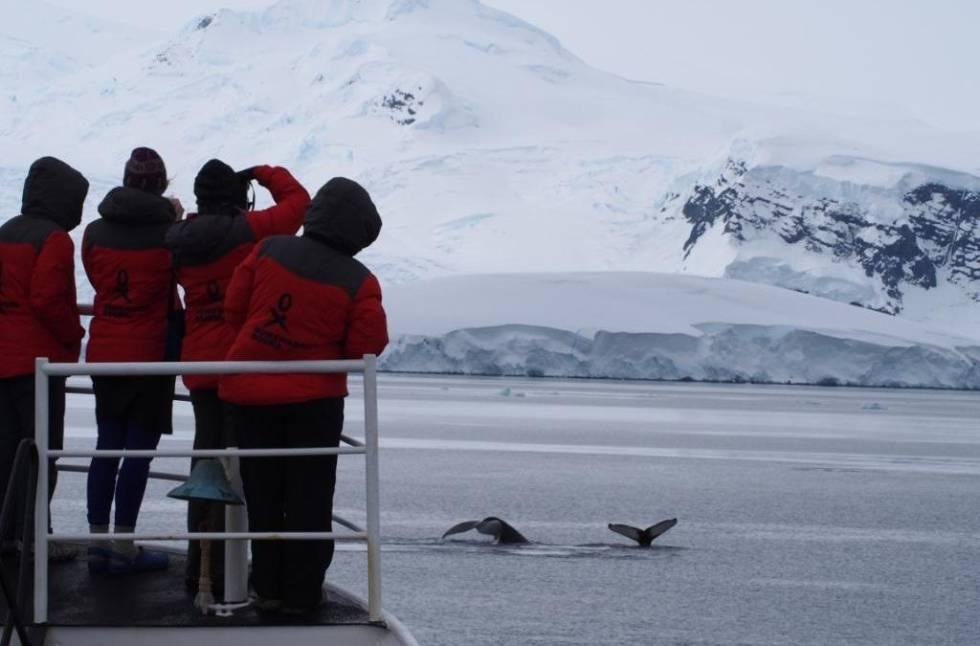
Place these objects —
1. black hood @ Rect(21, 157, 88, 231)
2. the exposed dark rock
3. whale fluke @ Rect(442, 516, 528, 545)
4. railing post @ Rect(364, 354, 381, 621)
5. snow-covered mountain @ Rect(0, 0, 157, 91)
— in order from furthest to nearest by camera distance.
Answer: snow-covered mountain @ Rect(0, 0, 157, 91) → the exposed dark rock → whale fluke @ Rect(442, 516, 528, 545) → black hood @ Rect(21, 157, 88, 231) → railing post @ Rect(364, 354, 381, 621)

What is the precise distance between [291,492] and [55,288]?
1071 mm

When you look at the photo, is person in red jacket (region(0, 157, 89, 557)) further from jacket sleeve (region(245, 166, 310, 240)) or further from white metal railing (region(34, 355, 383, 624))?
white metal railing (region(34, 355, 383, 624))

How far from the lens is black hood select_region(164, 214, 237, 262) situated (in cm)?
428

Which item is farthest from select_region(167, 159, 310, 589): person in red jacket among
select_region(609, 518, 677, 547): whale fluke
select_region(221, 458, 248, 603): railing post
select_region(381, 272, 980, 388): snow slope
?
select_region(381, 272, 980, 388): snow slope

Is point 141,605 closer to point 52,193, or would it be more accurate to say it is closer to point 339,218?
point 339,218

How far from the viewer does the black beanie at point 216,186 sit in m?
4.33

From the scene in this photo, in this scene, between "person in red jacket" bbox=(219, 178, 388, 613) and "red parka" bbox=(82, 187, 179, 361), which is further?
"red parka" bbox=(82, 187, 179, 361)

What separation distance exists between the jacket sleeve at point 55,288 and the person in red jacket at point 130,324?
0.22 feet

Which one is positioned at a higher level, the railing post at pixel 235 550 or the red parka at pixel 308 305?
the red parka at pixel 308 305

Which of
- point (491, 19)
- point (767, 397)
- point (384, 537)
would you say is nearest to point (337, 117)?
point (491, 19)

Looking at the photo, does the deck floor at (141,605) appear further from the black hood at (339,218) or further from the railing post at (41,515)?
the black hood at (339,218)

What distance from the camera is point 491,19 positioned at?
452ft

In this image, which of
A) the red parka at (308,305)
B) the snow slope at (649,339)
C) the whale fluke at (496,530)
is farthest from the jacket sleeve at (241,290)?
the snow slope at (649,339)

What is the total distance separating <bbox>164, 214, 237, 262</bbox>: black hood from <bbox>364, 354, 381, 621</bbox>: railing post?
81cm
